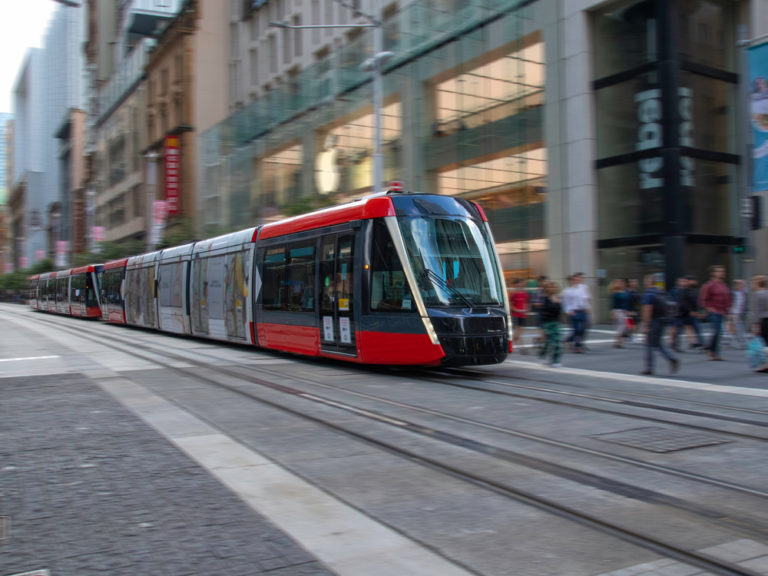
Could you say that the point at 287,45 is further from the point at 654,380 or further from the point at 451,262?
the point at 654,380

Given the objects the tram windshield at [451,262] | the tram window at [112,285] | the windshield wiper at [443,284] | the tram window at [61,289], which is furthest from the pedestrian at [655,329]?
the tram window at [61,289]

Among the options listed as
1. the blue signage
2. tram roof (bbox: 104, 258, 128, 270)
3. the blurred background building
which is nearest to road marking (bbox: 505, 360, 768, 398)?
the blue signage

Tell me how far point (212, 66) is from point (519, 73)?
3709 cm

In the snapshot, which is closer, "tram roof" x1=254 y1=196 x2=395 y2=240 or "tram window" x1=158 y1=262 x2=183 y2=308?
"tram roof" x1=254 y1=196 x2=395 y2=240

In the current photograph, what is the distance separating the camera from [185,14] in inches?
2259

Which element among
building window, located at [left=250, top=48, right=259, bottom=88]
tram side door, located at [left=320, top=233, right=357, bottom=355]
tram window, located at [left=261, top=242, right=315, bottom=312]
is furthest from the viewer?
building window, located at [left=250, top=48, right=259, bottom=88]

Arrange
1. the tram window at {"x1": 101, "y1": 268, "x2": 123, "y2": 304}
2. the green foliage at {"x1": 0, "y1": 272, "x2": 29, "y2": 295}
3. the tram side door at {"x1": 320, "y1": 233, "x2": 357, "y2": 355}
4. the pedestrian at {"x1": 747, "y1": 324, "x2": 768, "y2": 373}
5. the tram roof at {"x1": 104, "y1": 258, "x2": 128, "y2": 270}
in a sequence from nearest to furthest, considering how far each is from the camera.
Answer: the pedestrian at {"x1": 747, "y1": 324, "x2": 768, "y2": 373}
the tram side door at {"x1": 320, "y1": 233, "x2": 357, "y2": 355}
the tram roof at {"x1": 104, "y1": 258, "x2": 128, "y2": 270}
the tram window at {"x1": 101, "y1": 268, "x2": 123, "y2": 304}
the green foliage at {"x1": 0, "y1": 272, "x2": 29, "y2": 295}

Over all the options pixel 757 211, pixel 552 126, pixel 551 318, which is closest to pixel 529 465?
pixel 551 318

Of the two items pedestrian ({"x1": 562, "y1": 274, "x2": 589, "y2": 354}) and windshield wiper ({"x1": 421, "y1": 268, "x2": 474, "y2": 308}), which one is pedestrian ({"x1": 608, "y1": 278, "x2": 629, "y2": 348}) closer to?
pedestrian ({"x1": 562, "y1": 274, "x2": 589, "y2": 354})

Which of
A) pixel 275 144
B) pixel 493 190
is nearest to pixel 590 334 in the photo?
pixel 493 190

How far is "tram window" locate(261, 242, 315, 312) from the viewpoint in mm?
12992

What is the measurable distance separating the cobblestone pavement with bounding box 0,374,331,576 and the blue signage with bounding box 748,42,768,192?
12796mm

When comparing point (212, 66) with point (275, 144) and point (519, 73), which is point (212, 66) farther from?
point (519, 73)

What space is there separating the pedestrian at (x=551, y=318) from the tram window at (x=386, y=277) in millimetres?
3083
